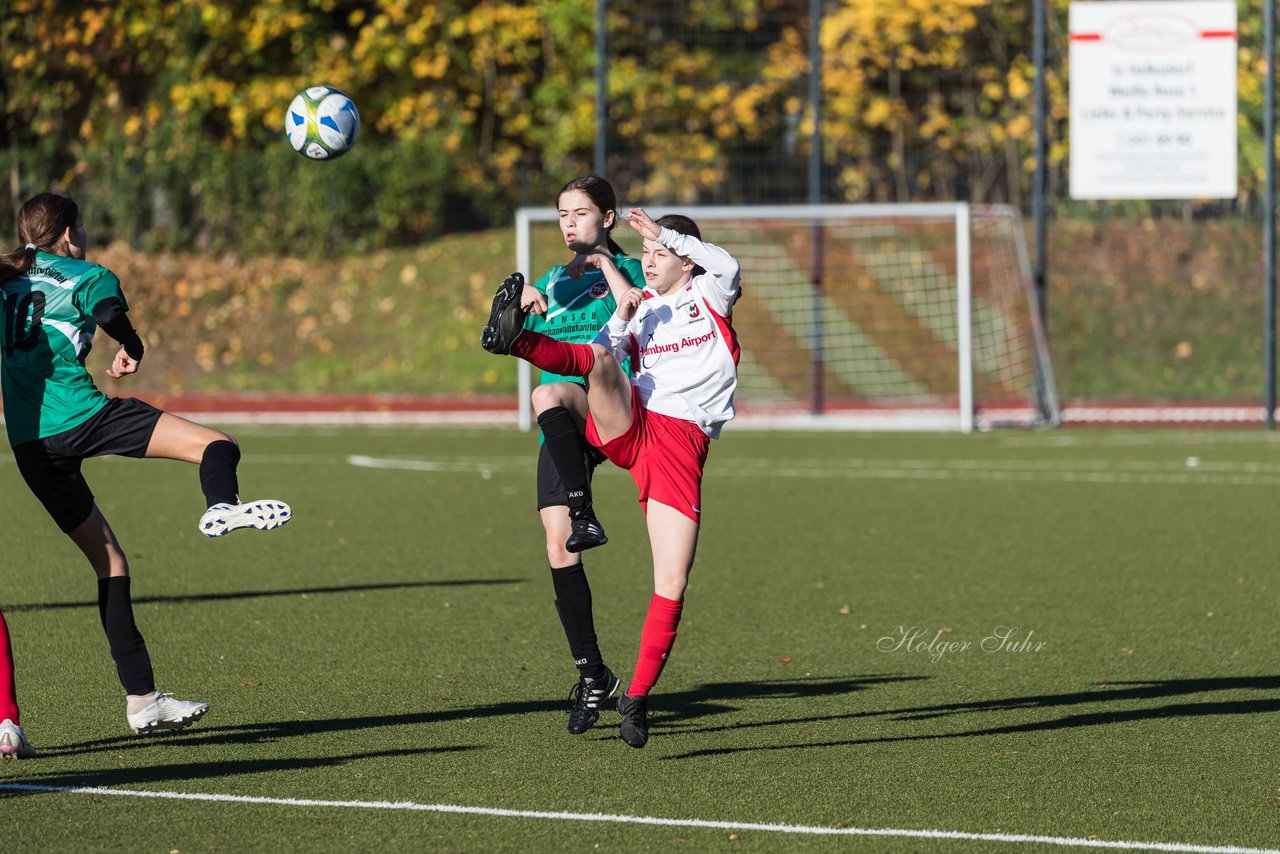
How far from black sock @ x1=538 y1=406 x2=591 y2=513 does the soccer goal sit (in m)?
13.7

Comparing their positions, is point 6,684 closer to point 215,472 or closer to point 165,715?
point 165,715

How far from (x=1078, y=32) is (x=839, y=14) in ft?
20.6

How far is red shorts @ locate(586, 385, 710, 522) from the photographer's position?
20.0ft

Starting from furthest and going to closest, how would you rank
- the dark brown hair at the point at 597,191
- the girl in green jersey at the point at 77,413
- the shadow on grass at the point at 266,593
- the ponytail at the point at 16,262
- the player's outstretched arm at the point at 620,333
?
the shadow on grass at the point at 266,593 < the dark brown hair at the point at 597,191 < the player's outstretched arm at the point at 620,333 < the girl in green jersey at the point at 77,413 < the ponytail at the point at 16,262

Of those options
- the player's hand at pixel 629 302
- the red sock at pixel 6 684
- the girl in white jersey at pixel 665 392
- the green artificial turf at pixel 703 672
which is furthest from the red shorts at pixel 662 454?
the red sock at pixel 6 684

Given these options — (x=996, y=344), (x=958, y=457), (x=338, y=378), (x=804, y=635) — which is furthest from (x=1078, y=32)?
(x=804, y=635)

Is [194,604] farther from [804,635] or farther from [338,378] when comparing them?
[338,378]

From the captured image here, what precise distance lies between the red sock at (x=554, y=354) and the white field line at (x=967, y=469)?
956 cm

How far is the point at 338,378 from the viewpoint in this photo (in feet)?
83.0

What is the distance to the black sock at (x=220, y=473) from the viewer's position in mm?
5934

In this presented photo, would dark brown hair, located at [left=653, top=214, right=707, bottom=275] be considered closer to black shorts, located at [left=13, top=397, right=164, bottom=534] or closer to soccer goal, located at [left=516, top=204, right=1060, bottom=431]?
black shorts, located at [left=13, top=397, right=164, bottom=534]

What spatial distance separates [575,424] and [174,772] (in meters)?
1.65

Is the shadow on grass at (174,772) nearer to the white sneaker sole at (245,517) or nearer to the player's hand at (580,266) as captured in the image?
the white sneaker sole at (245,517)

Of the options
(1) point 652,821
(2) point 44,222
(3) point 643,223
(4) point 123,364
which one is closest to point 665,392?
(3) point 643,223
